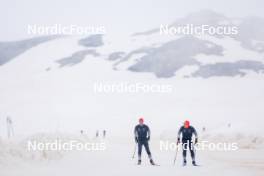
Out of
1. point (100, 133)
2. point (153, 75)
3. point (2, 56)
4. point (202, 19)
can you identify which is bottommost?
point (100, 133)

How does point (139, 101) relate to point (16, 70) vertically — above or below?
below

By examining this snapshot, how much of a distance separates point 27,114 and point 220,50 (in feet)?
212

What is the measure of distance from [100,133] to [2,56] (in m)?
92.2

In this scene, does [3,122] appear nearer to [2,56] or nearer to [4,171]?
[4,171]

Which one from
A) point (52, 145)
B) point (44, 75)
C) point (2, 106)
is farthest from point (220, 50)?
point (52, 145)

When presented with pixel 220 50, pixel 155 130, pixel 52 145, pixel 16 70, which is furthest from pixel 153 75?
pixel 52 145

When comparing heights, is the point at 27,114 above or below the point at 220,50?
below

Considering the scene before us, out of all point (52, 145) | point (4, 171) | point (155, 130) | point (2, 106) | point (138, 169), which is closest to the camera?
point (4, 171)

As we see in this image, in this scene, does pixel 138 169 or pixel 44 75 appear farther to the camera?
pixel 44 75

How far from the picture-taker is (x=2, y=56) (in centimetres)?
14112

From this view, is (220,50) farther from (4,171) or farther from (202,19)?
(4,171)

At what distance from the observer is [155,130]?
2235 inches

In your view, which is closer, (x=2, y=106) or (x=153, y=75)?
(x=2, y=106)

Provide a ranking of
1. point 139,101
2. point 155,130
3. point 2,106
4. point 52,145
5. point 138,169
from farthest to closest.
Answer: point 139,101
point 2,106
point 155,130
point 52,145
point 138,169
